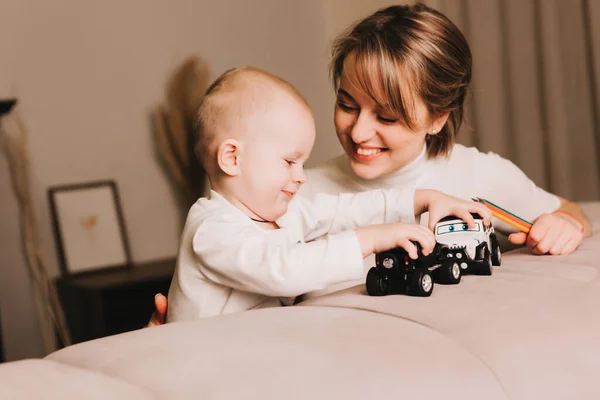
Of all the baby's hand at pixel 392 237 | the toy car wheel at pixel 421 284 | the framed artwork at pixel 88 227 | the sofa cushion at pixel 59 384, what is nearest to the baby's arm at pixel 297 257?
the baby's hand at pixel 392 237

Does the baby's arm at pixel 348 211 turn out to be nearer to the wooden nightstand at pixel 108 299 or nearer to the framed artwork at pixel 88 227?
the wooden nightstand at pixel 108 299

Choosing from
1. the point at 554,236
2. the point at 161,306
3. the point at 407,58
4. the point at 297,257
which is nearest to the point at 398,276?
the point at 297,257

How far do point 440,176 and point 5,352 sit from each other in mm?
2036

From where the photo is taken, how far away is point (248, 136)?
47.0 inches

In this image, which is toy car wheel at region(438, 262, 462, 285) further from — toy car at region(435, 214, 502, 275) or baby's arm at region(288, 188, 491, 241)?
baby's arm at region(288, 188, 491, 241)

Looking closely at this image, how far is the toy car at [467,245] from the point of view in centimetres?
104

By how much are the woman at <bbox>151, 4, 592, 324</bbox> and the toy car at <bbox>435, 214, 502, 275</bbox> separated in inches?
7.1

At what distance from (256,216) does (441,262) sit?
36cm

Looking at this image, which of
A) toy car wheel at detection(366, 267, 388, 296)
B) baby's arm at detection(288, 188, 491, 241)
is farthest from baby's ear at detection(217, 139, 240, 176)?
toy car wheel at detection(366, 267, 388, 296)

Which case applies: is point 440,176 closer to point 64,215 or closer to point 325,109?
point 64,215

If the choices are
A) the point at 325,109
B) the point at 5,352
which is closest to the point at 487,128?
the point at 325,109

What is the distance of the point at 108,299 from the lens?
107 inches

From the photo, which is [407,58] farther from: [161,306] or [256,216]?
[161,306]

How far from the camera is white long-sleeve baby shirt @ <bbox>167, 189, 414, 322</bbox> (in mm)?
1030
